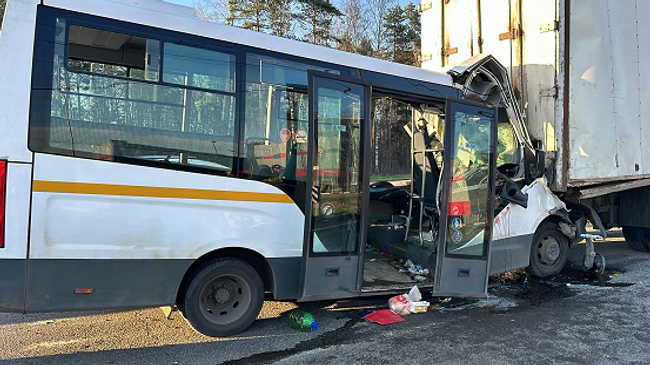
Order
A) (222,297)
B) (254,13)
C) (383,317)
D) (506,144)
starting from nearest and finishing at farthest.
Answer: (222,297) < (383,317) < (506,144) < (254,13)

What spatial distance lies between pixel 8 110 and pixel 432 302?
491 centimetres

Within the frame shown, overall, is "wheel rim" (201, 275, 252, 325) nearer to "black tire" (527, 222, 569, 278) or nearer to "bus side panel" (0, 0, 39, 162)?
"bus side panel" (0, 0, 39, 162)

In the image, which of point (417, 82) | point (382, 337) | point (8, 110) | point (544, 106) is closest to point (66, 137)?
point (8, 110)

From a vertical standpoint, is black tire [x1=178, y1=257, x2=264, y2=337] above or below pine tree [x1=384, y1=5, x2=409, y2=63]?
below

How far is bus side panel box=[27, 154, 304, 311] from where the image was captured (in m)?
3.87

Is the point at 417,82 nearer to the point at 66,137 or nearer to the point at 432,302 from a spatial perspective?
the point at 432,302

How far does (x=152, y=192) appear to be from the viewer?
4191 millimetres

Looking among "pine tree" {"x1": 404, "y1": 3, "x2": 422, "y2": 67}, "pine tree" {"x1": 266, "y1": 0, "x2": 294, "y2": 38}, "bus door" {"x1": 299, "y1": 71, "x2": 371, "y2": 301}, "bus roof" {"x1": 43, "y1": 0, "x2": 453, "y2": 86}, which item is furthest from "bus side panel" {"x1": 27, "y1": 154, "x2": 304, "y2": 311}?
"pine tree" {"x1": 404, "y1": 3, "x2": 422, "y2": 67}

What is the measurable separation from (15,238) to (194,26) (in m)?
2.37

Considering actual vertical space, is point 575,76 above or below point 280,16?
below

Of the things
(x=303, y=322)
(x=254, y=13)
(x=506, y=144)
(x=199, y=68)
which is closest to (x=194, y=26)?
(x=199, y=68)

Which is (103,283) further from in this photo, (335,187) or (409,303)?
(409,303)

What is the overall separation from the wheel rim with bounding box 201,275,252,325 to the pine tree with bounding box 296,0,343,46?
27094 mm

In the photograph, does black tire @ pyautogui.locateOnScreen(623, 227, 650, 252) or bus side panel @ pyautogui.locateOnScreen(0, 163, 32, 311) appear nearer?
bus side panel @ pyautogui.locateOnScreen(0, 163, 32, 311)
